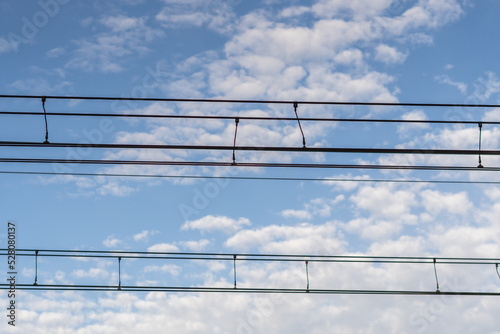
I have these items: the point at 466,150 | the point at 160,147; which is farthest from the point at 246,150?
the point at 466,150

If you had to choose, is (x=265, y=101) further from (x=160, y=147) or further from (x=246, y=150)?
(x=160, y=147)

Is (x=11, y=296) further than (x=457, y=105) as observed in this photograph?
Yes

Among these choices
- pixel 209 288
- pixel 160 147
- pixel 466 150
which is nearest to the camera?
pixel 160 147

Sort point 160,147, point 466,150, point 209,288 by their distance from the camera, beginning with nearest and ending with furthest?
point 160,147 < point 466,150 < point 209,288

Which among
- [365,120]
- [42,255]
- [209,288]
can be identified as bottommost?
[209,288]

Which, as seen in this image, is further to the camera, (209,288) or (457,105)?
(209,288)

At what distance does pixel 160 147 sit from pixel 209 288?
18.7ft

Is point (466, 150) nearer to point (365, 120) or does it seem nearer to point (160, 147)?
point (365, 120)

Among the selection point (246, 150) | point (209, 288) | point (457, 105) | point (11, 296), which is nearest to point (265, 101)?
point (246, 150)

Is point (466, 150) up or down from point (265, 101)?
down

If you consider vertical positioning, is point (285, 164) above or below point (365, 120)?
below

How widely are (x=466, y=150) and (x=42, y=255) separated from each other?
9.83 m

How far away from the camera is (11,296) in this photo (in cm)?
1568

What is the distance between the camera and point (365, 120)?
35.9 ft
